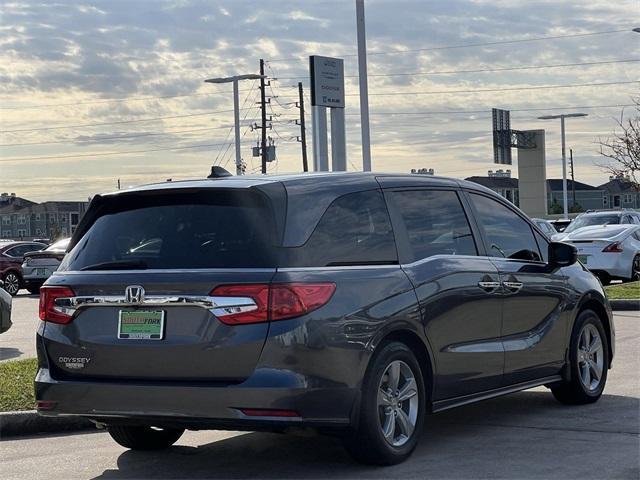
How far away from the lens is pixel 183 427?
6676mm

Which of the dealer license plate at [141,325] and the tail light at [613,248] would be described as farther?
the tail light at [613,248]

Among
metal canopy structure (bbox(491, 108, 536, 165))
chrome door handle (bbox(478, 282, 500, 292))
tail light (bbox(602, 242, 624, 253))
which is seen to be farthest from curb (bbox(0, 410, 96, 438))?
metal canopy structure (bbox(491, 108, 536, 165))

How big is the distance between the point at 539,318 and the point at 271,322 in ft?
9.52

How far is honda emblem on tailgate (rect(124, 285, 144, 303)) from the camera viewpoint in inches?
262

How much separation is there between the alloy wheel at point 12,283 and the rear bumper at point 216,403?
25.9 metres

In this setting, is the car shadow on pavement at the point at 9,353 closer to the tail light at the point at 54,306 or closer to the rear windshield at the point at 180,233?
the tail light at the point at 54,306

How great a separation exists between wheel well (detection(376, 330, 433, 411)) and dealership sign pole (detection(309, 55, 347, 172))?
13.9 meters

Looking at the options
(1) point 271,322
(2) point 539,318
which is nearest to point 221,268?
(1) point 271,322

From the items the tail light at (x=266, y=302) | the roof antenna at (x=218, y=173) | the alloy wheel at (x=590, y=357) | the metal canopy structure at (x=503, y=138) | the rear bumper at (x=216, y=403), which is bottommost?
the alloy wheel at (x=590, y=357)

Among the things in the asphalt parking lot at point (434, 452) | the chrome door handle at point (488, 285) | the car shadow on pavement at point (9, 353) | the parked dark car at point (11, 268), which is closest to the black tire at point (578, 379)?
the asphalt parking lot at point (434, 452)

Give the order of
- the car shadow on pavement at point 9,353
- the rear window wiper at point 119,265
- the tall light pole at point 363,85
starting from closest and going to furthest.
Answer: the rear window wiper at point 119,265 < the car shadow on pavement at point 9,353 < the tall light pole at point 363,85

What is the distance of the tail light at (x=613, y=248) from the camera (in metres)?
24.5

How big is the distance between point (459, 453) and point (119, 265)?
2.43 meters

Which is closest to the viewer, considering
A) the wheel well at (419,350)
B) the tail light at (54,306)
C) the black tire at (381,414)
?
the black tire at (381,414)
